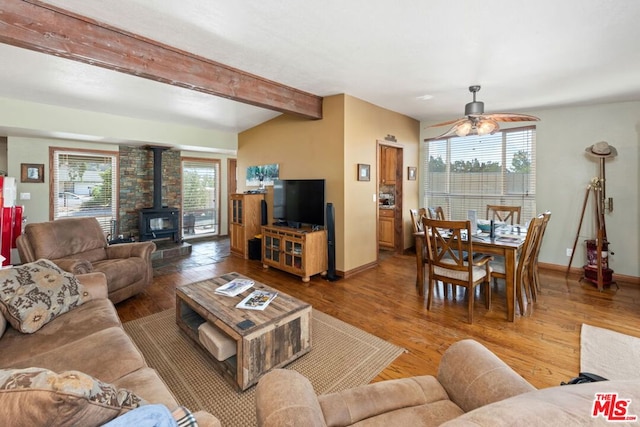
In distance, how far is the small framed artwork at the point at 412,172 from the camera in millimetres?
5555

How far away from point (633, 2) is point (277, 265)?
171 inches

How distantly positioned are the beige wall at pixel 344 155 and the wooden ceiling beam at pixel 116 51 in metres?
1.11

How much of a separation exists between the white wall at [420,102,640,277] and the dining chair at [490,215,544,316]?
1814 millimetres

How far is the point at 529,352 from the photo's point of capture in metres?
2.35

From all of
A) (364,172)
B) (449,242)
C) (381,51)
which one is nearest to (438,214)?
(364,172)

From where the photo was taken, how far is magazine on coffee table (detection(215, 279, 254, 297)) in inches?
96.0

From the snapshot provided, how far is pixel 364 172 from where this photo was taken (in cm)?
447

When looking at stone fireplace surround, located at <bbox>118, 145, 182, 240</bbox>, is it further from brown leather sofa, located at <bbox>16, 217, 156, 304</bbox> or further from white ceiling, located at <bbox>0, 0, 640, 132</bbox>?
brown leather sofa, located at <bbox>16, 217, 156, 304</bbox>

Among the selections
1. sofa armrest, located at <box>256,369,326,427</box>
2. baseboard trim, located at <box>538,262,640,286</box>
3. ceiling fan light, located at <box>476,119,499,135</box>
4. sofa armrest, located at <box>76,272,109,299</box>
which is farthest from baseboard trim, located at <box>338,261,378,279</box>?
sofa armrest, located at <box>256,369,326,427</box>

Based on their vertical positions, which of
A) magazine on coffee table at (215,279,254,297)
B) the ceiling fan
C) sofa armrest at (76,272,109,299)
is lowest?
magazine on coffee table at (215,279,254,297)

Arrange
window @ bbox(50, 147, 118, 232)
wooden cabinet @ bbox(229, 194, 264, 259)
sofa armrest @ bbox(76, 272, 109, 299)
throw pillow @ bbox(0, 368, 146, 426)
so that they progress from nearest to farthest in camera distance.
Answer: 1. throw pillow @ bbox(0, 368, 146, 426)
2. sofa armrest @ bbox(76, 272, 109, 299)
3. wooden cabinet @ bbox(229, 194, 264, 259)
4. window @ bbox(50, 147, 118, 232)

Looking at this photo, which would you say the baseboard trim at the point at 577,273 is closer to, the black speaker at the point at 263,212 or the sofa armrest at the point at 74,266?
the black speaker at the point at 263,212

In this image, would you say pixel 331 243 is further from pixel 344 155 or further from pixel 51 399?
pixel 51 399

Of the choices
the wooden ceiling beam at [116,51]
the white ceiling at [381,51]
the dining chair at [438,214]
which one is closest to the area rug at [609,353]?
the dining chair at [438,214]
